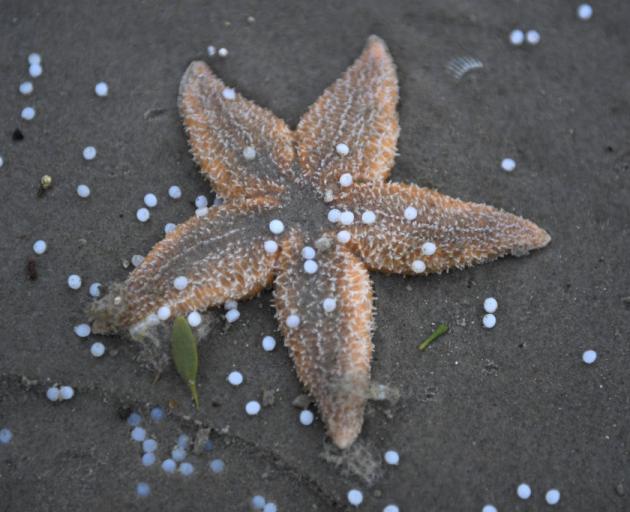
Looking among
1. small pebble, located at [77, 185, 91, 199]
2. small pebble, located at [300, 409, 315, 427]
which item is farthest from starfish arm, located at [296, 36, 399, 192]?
small pebble, located at [77, 185, 91, 199]

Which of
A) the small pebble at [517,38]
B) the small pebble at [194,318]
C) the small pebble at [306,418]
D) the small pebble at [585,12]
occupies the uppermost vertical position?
the small pebble at [585,12]

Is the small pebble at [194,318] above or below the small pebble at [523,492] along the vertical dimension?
above

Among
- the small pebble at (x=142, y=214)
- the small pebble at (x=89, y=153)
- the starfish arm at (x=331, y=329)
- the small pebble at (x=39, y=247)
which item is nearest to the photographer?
the starfish arm at (x=331, y=329)

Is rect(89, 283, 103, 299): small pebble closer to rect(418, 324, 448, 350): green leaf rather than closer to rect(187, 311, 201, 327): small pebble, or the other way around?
rect(187, 311, 201, 327): small pebble

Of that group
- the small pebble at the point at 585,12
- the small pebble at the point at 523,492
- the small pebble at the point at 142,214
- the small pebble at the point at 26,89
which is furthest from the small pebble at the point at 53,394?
the small pebble at the point at 585,12

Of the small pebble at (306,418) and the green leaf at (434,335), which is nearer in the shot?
the small pebble at (306,418)

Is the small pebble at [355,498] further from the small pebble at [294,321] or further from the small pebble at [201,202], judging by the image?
the small pebble at [201,202]

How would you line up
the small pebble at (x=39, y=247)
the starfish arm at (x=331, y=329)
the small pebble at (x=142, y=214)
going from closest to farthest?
the starfish arm at (x=331, y=329) → the small pebble at (x=39, y=247) → the small pebble at (x=142, y=214)
